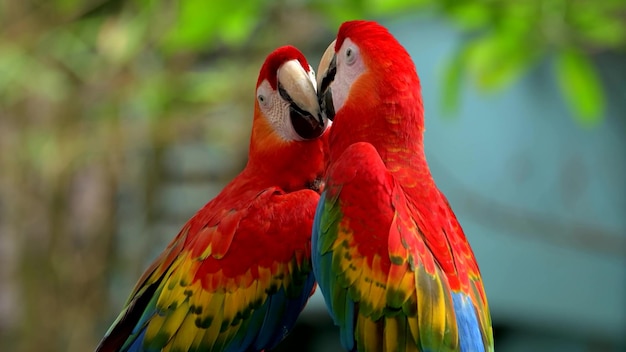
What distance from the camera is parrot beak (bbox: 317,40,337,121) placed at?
1.82ft

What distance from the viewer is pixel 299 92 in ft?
1.81

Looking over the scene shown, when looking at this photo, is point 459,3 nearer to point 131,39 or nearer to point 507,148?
point 131,39

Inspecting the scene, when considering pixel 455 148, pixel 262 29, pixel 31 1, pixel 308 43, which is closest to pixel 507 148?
pixel 455 148

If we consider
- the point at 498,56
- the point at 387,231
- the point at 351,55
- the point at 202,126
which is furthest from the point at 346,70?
the point at 202,126

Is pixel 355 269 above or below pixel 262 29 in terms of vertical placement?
below

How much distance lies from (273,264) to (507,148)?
1.33 m

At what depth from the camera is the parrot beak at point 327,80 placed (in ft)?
1.82

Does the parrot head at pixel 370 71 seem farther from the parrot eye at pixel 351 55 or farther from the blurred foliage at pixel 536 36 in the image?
the blurred foliage at pixel 536 36

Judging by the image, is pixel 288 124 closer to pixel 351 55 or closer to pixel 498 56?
pixel 351 55

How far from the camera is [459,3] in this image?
0.66 metres

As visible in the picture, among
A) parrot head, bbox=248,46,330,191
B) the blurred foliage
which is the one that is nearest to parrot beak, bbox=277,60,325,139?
parrot head, bbox=248,46,330,191

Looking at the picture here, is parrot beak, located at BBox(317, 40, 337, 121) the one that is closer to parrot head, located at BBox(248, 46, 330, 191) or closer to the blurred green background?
parrot head, located at BBox(248, 46, 330, 191)

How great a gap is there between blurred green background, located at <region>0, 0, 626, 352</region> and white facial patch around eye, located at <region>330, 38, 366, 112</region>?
0.13 m

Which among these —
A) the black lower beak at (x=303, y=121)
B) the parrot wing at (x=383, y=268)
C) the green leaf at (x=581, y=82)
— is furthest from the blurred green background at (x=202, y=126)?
the parrot wing at (x=383, y=268)
